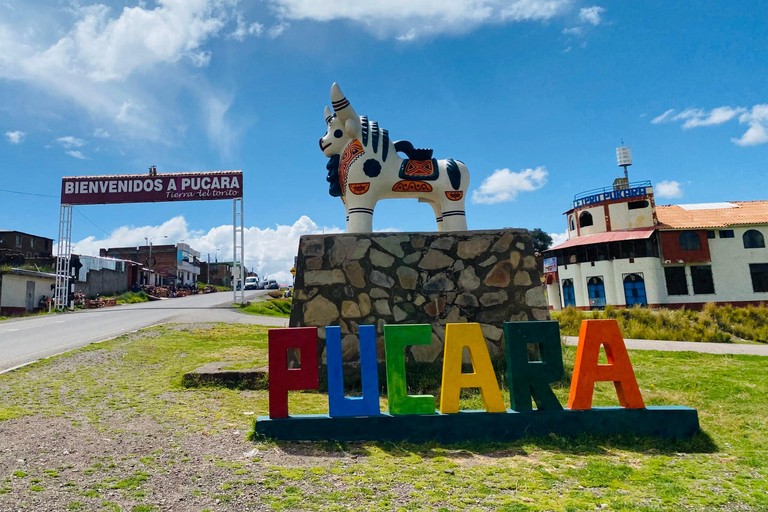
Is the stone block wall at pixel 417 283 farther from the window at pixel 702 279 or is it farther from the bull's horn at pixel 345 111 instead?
the window at pixel 702 279

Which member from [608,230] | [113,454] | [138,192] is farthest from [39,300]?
[608,230]

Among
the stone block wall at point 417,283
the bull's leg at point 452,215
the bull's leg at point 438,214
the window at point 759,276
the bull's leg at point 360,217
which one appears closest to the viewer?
the stone block wall at point 417,283

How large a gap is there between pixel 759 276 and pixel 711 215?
5114mm

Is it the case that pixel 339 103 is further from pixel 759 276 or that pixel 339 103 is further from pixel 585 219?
pixel 759 276

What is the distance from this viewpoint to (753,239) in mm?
32406

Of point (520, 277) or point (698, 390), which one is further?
point (520, 277)

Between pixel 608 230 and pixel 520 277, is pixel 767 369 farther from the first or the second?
pixel 608 230

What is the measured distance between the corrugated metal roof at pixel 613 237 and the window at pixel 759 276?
7135mm

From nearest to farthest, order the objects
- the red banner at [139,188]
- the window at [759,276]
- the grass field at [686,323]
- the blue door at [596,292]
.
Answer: the grass field at [686,323], the red banner at [139,188], the window at [759,276], the blue door at [596,292]

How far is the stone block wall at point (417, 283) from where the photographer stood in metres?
7.57

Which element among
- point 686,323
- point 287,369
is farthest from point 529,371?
point 686,323

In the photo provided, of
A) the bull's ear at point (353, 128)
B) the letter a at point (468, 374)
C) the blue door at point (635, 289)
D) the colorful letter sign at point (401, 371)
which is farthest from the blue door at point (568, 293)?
the colorful letter sign at point (401, 371)

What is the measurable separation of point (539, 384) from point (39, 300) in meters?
35.8

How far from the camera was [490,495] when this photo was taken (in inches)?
132
